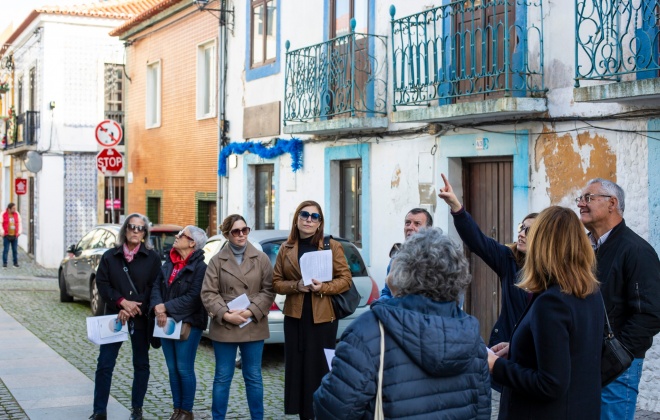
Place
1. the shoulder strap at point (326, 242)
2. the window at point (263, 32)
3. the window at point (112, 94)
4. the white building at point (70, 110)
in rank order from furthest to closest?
the window at point (112, 94)
the white building at point (70, 110)
the window at point (263, 32)
the shoulder strap at point (326, 242)

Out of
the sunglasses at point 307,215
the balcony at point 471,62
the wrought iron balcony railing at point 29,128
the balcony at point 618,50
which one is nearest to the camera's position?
the sunglasses at point 307,215

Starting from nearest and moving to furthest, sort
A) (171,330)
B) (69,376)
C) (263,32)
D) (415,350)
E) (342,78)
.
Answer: (415,350)
(171,330)
(69,376)
(342,78)
(263,32)

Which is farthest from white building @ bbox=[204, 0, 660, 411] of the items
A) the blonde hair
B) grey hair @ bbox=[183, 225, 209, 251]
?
the blonde hair

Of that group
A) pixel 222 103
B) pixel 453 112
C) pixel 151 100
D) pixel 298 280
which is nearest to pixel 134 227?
pixel 298 280

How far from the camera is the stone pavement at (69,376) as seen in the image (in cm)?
797

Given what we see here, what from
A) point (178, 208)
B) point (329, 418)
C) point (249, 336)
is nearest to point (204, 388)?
point (249, 336)

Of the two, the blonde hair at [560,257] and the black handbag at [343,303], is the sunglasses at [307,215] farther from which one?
the blonde hair at [560,257]

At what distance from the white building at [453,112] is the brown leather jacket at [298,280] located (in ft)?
9.74

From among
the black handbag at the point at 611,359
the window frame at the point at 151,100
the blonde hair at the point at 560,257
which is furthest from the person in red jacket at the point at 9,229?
the blonde hair at the point at 560,257

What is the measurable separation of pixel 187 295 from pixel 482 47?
4.26 m

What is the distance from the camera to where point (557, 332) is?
11.7 feet

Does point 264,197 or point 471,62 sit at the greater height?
point 471,62

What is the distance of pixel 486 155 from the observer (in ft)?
33.3

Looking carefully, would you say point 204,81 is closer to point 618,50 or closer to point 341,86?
point 341,86
